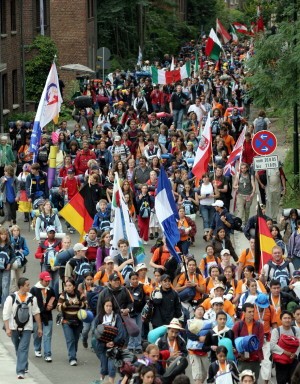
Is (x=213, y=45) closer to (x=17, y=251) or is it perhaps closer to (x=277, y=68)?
(x=277, y=68)

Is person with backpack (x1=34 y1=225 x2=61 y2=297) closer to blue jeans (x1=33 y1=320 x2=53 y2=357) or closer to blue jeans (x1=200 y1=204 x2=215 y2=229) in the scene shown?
blue jeans (x1=33 y1=320 x2=53 y2=357)

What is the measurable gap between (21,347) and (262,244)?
4.01 metres

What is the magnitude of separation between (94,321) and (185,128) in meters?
22.2

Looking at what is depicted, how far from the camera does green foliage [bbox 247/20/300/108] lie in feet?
101

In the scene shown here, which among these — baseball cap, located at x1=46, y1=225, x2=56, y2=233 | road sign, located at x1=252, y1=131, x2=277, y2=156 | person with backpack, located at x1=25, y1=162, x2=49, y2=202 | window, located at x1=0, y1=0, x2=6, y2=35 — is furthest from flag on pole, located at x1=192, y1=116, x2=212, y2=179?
window, located at x1=0, y1=0, x2=6, y2=35

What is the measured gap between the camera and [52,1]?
58.6 metres

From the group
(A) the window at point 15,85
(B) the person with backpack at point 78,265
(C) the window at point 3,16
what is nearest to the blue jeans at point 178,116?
(C) the window at point 3,16

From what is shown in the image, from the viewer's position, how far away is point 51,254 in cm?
2277

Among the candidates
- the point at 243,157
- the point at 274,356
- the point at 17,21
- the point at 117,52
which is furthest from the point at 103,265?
the point at 117,52

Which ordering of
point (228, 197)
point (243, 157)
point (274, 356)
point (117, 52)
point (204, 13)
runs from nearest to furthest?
point (274, 356) → point (228, 197) → point (243, 157) → point (117, 52) → point (204, 13)

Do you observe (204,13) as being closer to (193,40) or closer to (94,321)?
(193,40)

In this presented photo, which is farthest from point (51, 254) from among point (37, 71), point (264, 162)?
point (37, 71)

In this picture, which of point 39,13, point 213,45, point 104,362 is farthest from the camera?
point 39,13

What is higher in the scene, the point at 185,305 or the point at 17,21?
the point at 17,21
